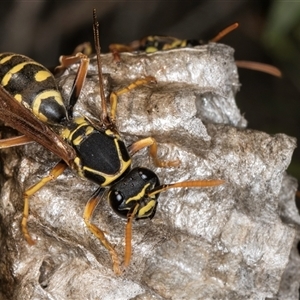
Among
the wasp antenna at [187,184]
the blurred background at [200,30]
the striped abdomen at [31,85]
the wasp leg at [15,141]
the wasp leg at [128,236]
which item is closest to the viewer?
the wasp leg at [128,236]

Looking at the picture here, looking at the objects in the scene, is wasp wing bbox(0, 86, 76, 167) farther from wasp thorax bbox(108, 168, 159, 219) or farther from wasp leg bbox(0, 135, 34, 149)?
wasp thorax bbox(108, 168, 159, 219)

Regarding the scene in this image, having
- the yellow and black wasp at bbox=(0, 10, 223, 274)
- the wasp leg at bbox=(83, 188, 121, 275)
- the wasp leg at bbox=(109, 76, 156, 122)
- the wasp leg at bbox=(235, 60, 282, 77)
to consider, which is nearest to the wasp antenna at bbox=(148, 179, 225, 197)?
the yellow and black wasp at bbox=(0, 10, 223, 274)

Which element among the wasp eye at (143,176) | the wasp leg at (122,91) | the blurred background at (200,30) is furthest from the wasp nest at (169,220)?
the blurred background at (200,30)

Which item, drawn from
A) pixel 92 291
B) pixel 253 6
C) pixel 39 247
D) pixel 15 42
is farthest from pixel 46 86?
pixel 253 6

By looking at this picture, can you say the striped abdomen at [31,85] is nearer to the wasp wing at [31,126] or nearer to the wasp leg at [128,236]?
the wasp wing at [31,126]

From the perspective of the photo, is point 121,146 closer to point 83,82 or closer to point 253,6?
point 83,82
